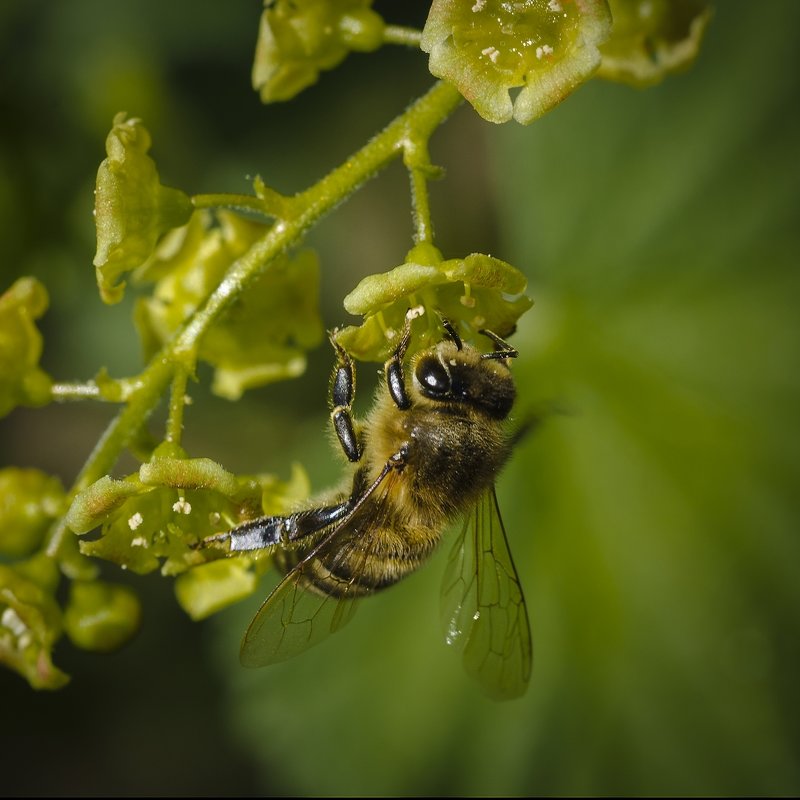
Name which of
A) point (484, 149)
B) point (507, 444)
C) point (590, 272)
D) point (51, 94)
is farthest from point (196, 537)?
point (484, 149)

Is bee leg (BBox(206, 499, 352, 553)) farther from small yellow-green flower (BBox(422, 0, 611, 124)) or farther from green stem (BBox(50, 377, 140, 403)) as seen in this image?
small yellow-green flower (BBox(422, 0, 611, 124))

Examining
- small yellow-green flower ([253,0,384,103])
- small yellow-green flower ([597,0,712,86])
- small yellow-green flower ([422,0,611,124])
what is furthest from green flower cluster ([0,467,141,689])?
small yellow-green flower ([597,0,712,86])

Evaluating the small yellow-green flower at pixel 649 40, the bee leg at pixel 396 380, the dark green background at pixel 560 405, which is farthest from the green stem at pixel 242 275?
the dark green background at pixel 560 405

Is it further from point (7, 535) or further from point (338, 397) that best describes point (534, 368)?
point (7, 535)

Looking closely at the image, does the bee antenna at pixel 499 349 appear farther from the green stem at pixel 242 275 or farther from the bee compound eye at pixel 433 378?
the green stem at pixel 242 275

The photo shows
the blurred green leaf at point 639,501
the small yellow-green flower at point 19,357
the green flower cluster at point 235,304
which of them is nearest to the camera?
the small yellow-green flower at point 19,357

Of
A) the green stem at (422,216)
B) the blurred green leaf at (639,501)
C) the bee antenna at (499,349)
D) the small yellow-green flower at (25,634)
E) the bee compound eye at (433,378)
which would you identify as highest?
the green stem at (422,216)
